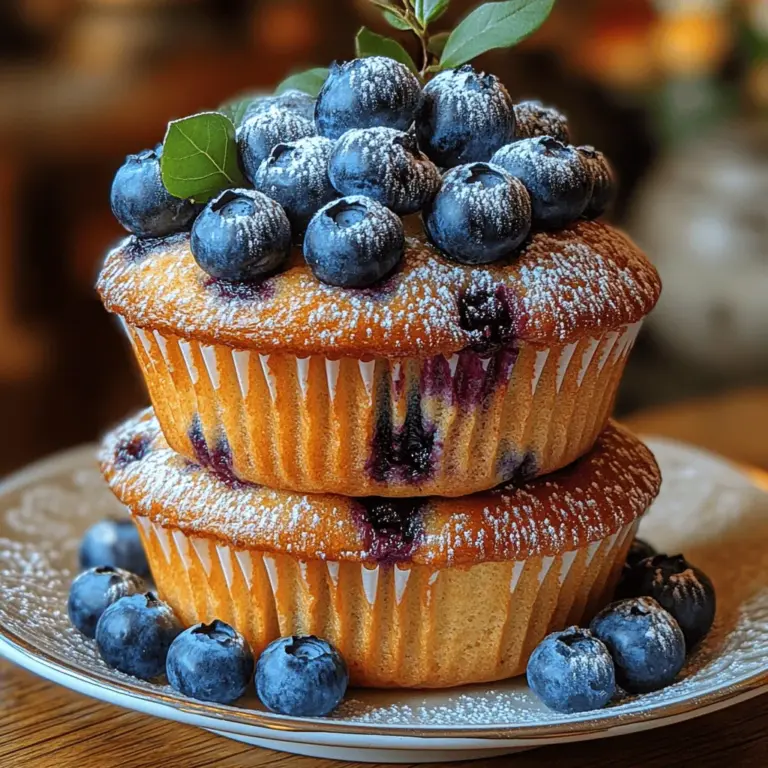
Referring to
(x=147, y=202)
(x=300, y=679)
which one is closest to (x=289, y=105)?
(x=147, y=202)

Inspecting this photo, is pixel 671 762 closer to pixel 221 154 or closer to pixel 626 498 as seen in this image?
pixel 626 498

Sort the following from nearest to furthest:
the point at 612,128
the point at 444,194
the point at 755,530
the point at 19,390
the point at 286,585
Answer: the point at 444,194
the point at 286,585
the point at 755,530
the point at 19,390
the point at 612,128

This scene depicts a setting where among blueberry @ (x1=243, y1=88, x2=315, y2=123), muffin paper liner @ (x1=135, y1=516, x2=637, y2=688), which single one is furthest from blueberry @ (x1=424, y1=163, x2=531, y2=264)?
muffin paper liner @ (x1=135, y1=516, x2=637, y2=688)

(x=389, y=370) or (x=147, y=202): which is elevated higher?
(x=147, y=202)

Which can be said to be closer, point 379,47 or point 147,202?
point 147,202

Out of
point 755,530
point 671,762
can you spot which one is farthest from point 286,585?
point 755,530

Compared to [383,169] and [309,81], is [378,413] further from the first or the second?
[309,81]
